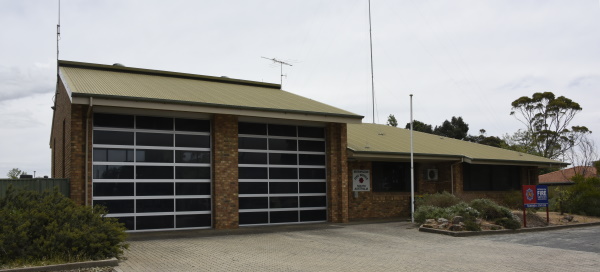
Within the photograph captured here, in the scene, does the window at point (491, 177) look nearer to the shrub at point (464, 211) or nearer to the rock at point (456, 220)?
the shrub at point (464, 211)

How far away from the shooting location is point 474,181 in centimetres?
2555

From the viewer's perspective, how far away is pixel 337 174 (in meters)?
19.8

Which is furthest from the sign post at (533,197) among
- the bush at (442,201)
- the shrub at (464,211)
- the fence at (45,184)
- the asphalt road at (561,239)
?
the fence at (45,184)

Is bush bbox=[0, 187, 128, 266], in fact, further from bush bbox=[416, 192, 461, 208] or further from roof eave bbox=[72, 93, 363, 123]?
bush bbox=[416, 192, 461, 208]

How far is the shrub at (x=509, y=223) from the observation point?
1712 centimetres

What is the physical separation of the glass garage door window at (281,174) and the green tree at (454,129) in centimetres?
4371

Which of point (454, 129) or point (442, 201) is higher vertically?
point (454, 129)

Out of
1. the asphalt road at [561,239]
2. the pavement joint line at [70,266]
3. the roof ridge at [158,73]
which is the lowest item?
the asphalt road at [561,239]

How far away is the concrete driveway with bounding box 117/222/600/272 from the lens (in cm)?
1045

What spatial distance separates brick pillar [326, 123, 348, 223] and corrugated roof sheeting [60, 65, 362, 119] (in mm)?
891

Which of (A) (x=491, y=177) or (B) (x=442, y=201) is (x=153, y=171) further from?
(A) (x=491, y=177)

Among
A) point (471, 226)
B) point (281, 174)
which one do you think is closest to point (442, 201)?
point (471, 226)

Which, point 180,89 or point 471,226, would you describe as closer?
point 471,226

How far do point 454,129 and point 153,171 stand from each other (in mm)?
51134
